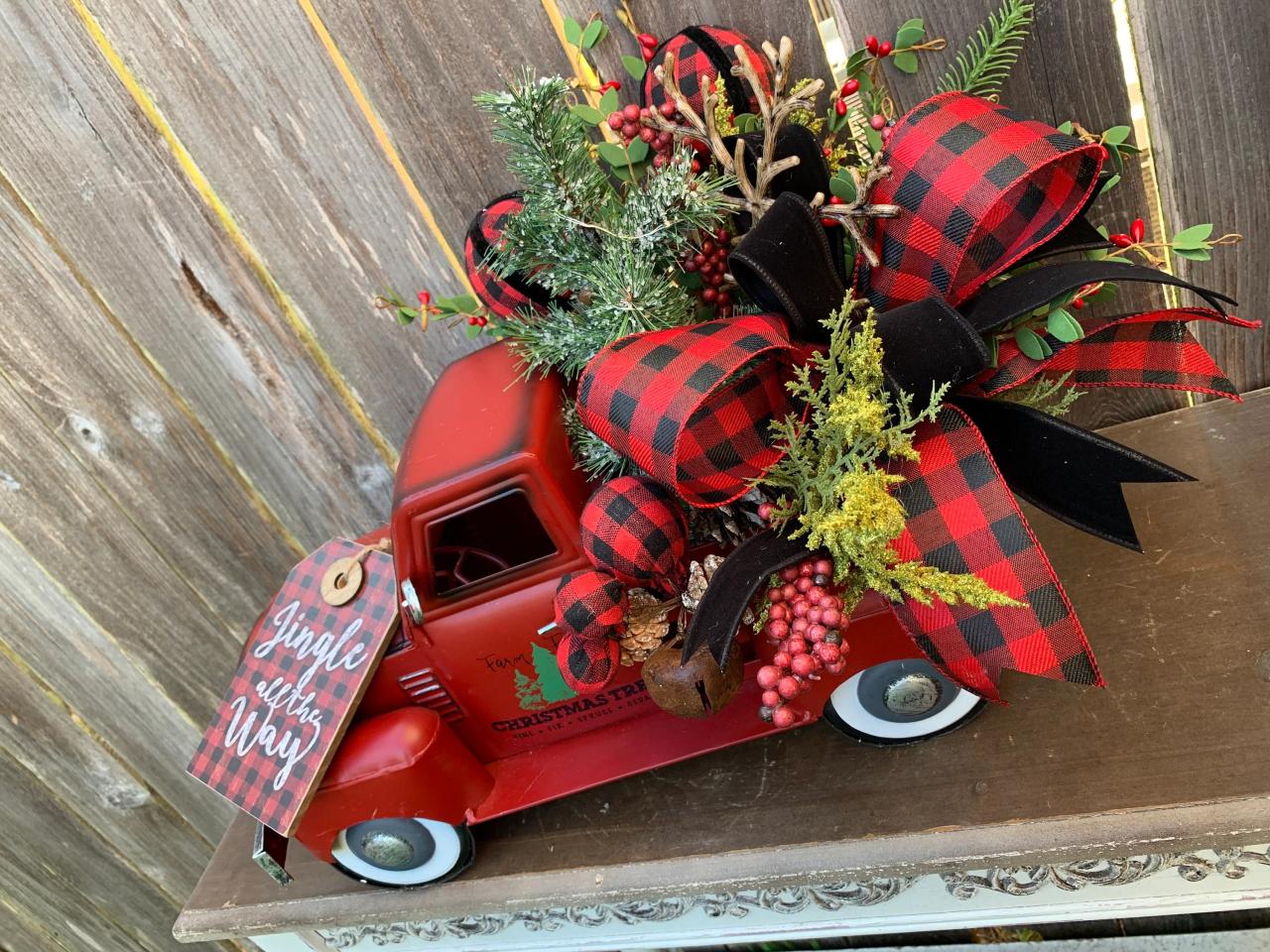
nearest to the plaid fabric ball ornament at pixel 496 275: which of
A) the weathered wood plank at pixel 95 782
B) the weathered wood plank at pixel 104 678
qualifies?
the weathered wood plank at pixel 104 678

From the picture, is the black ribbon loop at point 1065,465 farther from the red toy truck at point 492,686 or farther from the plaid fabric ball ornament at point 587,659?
the plaid fabric ball ornament at point 587,659

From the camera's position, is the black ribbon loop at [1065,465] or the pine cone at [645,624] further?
the pine cone at [645,624]

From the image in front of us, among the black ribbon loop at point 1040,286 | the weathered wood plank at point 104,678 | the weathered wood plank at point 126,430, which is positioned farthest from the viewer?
the weathered wood plank at point 104,678

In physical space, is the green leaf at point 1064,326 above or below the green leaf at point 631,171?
below

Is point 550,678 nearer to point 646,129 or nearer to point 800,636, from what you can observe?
point 800,636

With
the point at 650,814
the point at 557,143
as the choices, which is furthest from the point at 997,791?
the point at 557,143

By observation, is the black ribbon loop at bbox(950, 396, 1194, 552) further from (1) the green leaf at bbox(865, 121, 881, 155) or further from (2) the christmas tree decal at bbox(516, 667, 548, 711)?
(2) the christmas tree decal at bbox(516, 667, 548, 711)

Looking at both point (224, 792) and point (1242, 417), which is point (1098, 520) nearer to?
point (1242, 417)

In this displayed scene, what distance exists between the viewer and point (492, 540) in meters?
0.96

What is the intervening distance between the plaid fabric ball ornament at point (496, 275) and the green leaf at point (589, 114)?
12cm

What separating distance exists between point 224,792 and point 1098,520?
2.83 ft

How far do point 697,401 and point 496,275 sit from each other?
1.14 feet

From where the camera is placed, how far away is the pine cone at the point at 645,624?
755mm

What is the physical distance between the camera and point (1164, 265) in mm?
952
